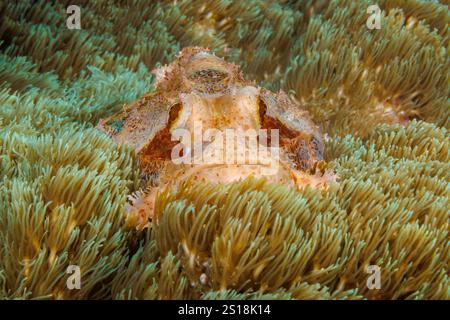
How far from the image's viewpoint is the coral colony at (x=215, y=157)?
2.00 meters

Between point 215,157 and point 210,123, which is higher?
point 210,123

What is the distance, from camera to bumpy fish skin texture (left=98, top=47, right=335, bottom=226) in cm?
252

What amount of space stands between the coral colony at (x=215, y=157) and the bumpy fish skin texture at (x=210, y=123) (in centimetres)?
1

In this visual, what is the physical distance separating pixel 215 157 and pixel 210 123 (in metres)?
0.37

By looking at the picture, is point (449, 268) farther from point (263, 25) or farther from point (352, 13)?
point (263, 25)

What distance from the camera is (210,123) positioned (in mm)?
2771

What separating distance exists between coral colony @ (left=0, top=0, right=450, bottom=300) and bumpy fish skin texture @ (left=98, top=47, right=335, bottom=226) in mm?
11

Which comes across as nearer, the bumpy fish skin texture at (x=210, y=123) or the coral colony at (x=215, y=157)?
the coral colony at (x=215, y=157)

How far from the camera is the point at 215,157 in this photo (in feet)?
8.11

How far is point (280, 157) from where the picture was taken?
2680 mm

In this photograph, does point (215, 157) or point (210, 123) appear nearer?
point (215, 157)
